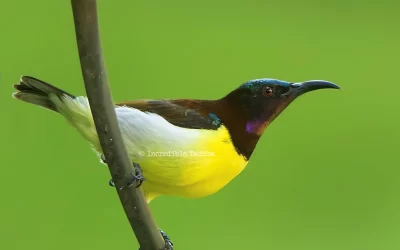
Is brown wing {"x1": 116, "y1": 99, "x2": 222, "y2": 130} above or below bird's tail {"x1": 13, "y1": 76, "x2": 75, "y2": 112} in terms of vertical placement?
below

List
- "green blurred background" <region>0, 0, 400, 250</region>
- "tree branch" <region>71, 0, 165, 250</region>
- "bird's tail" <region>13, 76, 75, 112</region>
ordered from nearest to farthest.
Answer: "tree branch" <region>71, 0, 165, 250</region>, "bird's tail" <region>13, 76, 75, 112</region>, "green blurred background" <region>0, 0, 400, 250</region>

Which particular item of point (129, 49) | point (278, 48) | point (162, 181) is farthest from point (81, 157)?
point (162, 181)

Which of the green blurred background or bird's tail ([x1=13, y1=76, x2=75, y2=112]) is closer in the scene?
bird's tail ([x1=13, y1=76, x2=75, y2=112])

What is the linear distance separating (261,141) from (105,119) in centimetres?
93

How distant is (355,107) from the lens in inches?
57.6

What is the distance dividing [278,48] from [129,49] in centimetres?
36

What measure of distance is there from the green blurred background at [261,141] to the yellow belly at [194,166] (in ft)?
1.72

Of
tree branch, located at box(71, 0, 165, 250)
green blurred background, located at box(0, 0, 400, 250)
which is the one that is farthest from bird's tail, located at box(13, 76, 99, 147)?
green blurred background, located at box(0, 0, 400, 250)

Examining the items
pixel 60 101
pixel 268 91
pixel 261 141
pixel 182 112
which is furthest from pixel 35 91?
pixel 261 141

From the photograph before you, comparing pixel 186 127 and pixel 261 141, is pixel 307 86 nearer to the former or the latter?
pixel 186 127

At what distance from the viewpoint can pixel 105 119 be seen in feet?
1.52

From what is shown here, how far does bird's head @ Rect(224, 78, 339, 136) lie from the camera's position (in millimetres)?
706

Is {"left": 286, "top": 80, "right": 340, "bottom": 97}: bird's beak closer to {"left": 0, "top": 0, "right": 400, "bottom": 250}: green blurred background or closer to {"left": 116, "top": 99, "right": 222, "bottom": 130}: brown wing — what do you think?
{"left": 116, "top": 99, "right": 222, "bottom": 130}: brown wing

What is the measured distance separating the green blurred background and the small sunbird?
506mm
